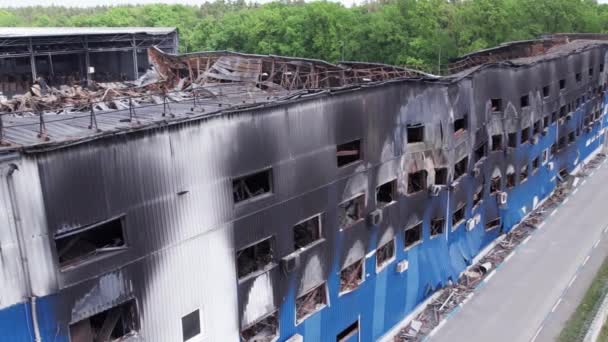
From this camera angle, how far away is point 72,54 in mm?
71250

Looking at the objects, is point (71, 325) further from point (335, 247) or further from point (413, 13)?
point (413, 13)

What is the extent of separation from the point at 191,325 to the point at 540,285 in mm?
21740

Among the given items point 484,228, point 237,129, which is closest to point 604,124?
point 484,228

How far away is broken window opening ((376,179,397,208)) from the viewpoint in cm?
2478

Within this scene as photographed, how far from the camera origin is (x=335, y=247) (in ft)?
71.2

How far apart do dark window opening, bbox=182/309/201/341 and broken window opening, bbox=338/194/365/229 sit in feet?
25.2

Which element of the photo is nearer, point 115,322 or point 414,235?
point 115,322

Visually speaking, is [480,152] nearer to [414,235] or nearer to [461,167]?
[461,167]

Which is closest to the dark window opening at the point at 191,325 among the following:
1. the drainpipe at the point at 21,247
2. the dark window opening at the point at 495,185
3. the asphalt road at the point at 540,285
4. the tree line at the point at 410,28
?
the drainpipe at the point at 21,247

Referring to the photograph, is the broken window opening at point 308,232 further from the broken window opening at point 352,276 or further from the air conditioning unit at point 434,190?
the air conditioning unit at point 434,190

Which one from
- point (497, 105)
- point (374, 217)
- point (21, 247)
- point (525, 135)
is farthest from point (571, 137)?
point (21, 247)

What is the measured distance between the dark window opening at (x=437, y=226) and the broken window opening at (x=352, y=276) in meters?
6.49

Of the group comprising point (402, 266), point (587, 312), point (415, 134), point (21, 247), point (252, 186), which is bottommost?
point (587, 312)

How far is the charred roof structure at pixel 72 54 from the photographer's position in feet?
201
